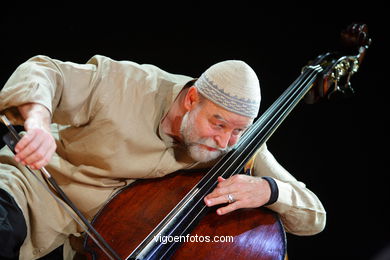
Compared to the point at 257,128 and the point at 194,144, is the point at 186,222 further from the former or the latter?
the point at 257,128

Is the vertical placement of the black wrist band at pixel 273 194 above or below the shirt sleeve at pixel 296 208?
above

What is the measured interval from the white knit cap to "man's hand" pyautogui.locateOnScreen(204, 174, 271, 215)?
0.83 feet

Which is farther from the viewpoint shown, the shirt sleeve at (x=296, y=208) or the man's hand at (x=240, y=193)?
the shirt sleeve at (x=296, y=208)

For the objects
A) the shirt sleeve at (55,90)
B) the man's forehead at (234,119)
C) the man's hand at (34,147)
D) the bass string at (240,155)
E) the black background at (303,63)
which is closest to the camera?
the man's hand at (34,147)

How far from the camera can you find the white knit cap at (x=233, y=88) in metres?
1.35

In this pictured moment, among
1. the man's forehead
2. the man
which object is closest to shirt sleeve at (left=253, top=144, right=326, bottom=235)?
the man

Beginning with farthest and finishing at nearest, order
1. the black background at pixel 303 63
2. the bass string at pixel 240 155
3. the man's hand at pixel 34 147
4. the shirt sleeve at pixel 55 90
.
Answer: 1. the black background at pixel 303 63
2. the bass string at pixel 240 155
3. the shirt sleeve at pixel 55 90
4. the man's hand at pixel 34 147

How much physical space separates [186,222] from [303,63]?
1598 mm

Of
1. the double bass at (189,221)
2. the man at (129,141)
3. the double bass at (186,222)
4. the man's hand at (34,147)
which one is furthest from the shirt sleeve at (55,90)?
the double bass at (189,221)

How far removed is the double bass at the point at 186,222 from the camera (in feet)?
3.80

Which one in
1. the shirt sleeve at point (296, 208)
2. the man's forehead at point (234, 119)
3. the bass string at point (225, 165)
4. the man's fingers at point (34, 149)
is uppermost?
the man's fingers at point (34, 149)

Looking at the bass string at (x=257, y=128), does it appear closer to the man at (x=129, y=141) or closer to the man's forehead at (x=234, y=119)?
the man at (x=129, y=141)

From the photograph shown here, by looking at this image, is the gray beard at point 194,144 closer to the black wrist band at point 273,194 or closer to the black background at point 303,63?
the black wrist band at point 273,194

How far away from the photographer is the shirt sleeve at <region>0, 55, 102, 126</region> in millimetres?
1126
